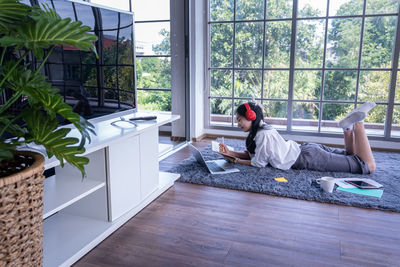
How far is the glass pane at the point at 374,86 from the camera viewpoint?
4145mm

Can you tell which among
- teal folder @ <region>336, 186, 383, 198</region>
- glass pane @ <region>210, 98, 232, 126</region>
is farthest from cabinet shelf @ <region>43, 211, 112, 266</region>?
glass pane @ <region>210, 98, 232, 126</region>

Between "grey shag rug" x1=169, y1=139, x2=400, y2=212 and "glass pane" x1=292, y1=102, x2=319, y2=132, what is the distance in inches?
41.4

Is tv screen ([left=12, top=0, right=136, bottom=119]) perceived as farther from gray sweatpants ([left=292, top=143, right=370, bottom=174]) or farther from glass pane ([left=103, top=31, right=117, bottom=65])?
gray sweatpants ([left=292, top=143, right=370, bottom=174])

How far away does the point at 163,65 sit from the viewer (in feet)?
14.4

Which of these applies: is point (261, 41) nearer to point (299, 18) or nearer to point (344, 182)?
point (299, 18)

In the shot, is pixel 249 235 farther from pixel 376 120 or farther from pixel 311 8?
pixel 311 8

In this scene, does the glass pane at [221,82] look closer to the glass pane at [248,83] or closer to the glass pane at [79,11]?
the glass pane at [248,83]

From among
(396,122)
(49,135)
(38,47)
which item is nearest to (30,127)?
(49,135)

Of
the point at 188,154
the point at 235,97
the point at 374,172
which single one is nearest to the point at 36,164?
the point at 188,154

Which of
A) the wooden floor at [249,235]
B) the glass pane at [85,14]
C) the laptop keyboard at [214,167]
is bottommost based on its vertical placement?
the wooden floor at [249,235]

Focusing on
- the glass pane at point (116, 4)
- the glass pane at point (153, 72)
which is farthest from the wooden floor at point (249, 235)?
the glass pane at point (153, 72)

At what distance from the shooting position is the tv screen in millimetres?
1916

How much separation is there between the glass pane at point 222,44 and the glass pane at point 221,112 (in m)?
0.50

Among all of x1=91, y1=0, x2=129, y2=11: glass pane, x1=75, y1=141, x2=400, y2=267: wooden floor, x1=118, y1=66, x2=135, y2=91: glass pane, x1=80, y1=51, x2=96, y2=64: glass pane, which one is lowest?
x1=75, y1=141, x2=400, y2=267: wooden floor
